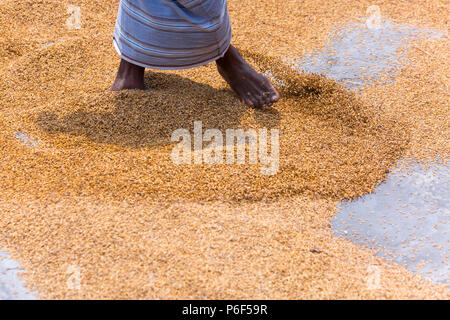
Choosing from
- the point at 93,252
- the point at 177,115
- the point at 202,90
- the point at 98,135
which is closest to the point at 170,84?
the point at 202,90

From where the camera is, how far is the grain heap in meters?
1.69

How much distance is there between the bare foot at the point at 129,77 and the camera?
2598 mm

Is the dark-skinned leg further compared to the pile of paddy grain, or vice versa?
the dark-skinned leg

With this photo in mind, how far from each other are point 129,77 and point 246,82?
56 centimetres

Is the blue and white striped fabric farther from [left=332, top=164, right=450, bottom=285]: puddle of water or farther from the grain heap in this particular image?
[left=332, top=164, right=450, bottom=285]: puddle of water

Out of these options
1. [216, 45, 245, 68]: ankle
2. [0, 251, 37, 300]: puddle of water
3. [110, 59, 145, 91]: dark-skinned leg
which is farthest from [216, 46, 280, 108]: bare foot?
[0, 251, 37, 300]: puddle of water

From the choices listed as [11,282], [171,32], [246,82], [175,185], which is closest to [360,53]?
[246,82]

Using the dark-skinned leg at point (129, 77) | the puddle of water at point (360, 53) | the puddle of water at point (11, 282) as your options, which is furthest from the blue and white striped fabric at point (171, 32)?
the puddle of water at point (11, 282)

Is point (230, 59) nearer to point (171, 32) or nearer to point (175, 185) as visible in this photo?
point (171, 32)

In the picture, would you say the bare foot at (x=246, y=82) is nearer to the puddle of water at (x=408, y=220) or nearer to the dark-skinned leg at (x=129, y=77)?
the dark-skinned leg at (x=129, y=77)

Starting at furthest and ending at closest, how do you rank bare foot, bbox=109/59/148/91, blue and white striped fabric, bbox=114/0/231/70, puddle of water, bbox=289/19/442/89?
puddle of water, bbox=289/19/442/89 < bare foot, bbox=109/59/148/91 < blue and white striped fabric, bbox=114/0/231/70

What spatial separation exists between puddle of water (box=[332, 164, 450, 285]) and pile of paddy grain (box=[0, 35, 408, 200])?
9 cm

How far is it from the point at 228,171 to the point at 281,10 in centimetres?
192

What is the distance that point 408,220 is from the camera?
2.01 m
